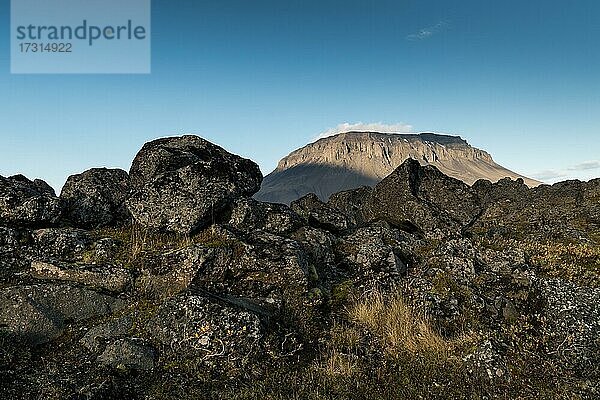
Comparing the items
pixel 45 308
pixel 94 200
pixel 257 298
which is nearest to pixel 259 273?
pixel 257 298

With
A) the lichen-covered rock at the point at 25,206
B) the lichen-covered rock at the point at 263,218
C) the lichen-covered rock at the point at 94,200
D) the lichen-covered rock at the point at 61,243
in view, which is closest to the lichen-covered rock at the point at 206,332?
the lichen-covered rock at the point at 61,243

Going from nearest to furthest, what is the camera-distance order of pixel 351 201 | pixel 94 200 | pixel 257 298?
pixel 257 298
pixel 94 200
pixel 351 201

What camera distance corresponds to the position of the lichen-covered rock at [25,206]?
13.3m

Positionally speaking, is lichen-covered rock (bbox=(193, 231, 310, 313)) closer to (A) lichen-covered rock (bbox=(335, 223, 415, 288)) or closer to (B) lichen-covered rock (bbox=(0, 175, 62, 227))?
(A) lichen-covered rock (bbox=(335, 223, 415, 288))

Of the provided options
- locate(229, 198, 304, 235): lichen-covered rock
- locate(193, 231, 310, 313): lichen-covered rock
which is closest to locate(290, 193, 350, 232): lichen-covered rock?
locate(229, 198, 304, 235): lichen-covered rock

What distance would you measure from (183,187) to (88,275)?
4.09 m

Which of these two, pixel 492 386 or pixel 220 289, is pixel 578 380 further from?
pixel 220 289

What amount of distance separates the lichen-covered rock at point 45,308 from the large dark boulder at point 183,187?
139 inches

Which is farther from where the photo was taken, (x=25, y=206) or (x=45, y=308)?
(x=25, y=206)

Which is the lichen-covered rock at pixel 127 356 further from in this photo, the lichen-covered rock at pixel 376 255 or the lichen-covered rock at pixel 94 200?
the lichen-covered rock at pixel 94 200

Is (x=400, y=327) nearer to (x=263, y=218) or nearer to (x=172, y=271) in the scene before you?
(x=172, y=271)

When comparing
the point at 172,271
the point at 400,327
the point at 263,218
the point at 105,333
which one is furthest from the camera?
the point at 263,218

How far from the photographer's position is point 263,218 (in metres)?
15.8

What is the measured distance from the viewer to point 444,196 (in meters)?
22.1
